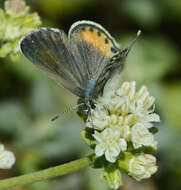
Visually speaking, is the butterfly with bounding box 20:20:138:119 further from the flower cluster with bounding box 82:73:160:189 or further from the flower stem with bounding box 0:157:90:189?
the flower stem with bounding box 0:157:90:189

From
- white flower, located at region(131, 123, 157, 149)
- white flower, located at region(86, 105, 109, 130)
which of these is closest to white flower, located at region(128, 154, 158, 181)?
white flower, located at region(131, 123, 157, 149)

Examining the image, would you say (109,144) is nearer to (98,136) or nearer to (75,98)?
(98,136)

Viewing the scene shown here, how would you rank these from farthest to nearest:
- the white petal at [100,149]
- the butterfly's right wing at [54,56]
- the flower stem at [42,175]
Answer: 1. the butterfly's right wing at [54,56]
2. the white petal at [100,149]
3. the flower stem at [42,175]

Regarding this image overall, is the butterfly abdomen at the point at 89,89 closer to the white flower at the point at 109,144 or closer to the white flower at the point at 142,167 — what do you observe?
the white flower at the point at 109,144

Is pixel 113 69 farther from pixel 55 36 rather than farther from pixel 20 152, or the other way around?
pixel 20 152

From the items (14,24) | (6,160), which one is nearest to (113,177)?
(6,160)

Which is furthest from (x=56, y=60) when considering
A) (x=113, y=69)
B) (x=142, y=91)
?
(x=142, y=91)

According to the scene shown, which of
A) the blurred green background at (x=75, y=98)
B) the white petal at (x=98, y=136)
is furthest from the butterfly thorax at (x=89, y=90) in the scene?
the blurred green background at (x=75, y=98)
